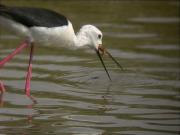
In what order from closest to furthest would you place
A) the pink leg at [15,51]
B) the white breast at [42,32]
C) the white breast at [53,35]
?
the white breast at [42,32]
the white breast at [53,35]
the pink leg at [15,51]

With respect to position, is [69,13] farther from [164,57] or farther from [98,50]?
[98,50]

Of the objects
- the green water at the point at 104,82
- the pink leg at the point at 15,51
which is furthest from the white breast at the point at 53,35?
the green water at the point at 104,82

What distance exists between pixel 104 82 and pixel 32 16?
1924mm

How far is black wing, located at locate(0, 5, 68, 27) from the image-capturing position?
31.1 ft

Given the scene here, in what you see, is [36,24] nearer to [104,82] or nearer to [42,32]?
[42,32]

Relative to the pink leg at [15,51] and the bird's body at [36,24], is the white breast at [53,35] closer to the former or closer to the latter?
the bird's body at [36,24]

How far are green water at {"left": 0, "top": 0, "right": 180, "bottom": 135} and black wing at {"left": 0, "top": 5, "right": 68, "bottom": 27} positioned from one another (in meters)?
1.09

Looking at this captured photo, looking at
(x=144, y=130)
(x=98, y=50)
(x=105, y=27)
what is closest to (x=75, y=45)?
(x=98, y=50)

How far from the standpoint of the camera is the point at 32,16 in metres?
9.65

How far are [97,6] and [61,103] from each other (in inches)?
291

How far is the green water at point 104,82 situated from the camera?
8561 millimetres

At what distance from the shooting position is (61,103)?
31.3 feet

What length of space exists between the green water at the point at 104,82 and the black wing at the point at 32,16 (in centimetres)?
109

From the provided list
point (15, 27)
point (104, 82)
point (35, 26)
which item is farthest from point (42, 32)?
point (104, 82)
